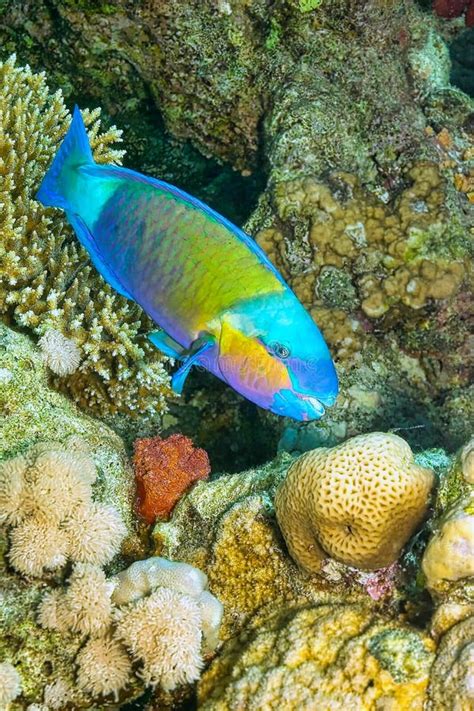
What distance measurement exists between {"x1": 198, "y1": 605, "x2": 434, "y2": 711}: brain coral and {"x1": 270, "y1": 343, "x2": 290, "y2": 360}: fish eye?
120 centimetres

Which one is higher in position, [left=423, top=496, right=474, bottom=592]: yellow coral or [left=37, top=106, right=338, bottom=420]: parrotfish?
[left=37, top=106, right=338, bottom=420]: parrotfish

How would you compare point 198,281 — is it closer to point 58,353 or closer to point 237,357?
point 237,357

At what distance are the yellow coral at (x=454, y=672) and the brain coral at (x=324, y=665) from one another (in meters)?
0.05

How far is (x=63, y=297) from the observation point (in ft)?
11.9

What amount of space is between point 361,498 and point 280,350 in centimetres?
76

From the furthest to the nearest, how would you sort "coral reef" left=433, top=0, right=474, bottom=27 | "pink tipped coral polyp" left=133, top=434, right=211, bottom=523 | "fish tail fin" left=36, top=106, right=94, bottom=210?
"coral reef" left=433, top=0, right=474, bottom=27 < "pink tipped coral polyp" left=133, top=434, right=211, bottom=523 < "fish tail fin" left=36, top=106, right=94, bottom=210

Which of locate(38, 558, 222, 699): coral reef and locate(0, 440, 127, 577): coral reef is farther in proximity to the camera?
locate(0, 440, 127, 577): coral reef

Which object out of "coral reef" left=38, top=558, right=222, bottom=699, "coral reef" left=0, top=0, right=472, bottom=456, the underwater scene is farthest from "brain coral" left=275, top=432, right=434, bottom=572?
"coral reef" left=0, top=0, right=472, bottom=456

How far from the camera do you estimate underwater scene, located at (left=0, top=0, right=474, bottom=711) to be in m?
2.28

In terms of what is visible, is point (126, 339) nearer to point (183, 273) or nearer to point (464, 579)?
point (183, 273)

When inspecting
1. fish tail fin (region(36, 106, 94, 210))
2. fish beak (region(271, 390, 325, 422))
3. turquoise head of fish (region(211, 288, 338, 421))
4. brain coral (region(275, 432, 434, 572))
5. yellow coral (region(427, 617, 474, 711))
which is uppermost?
fish tail fin (region(36, 106, 94, 210))

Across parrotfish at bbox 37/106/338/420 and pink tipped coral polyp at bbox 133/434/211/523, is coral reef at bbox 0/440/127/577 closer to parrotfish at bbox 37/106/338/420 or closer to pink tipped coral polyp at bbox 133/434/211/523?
pink tipped coral polyp at bbox 133/434/211/523

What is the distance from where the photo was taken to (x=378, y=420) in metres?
4.47

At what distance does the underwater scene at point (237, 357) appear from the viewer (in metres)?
2.28
